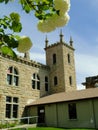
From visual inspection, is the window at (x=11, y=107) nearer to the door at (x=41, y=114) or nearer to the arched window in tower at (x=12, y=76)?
the arched window in tower at (x=12, y=76)

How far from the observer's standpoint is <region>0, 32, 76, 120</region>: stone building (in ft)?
80.8

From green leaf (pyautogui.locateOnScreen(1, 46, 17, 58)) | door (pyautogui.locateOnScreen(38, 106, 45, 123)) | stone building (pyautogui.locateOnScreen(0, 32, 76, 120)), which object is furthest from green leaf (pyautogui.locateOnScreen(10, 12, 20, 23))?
door (pyautogui.locateOnScreen(38, 106, 45, 123))

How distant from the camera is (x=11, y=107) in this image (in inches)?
968

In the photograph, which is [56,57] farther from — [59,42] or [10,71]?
[10,71]

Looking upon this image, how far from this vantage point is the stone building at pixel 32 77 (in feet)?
80.8

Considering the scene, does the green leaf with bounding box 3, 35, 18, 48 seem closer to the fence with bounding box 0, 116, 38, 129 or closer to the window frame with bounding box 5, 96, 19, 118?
the fence with bounding box 0, 116, 38, 129

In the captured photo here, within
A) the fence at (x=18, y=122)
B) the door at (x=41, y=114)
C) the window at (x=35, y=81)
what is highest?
the window at (x=35, y=81)

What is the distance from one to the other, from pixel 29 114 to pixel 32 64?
6077mm

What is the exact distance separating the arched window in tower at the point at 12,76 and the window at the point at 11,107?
5.37 ft

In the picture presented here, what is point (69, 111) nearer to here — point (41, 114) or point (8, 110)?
point (41, 114)

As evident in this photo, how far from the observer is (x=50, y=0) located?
5.15ft

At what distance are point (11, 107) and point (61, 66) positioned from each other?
9849 millimetres

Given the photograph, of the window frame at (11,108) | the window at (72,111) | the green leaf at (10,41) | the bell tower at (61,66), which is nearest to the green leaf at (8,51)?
the green leaf at (10,41)

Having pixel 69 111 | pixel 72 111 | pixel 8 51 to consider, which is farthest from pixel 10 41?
pixel 69 111
